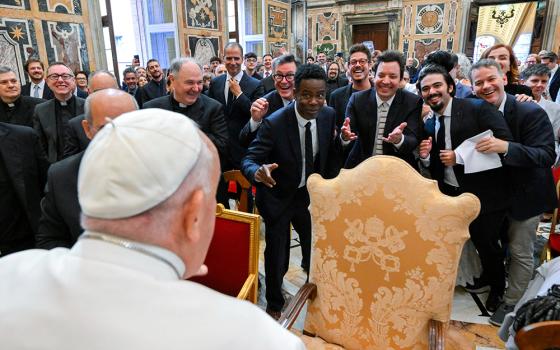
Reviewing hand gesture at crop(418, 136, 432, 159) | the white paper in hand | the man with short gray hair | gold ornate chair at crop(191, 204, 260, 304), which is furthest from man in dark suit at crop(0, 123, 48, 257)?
the white paper in hand

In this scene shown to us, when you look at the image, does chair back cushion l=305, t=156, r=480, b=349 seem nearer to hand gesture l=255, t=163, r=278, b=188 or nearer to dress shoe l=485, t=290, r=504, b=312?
hand gesture l=255, t=163, r=278, b=188

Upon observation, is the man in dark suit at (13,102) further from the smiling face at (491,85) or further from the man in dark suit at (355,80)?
the smiling face at (491,85)

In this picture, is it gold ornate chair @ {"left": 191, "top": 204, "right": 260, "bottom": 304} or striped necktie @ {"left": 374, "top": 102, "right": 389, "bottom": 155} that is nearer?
gold ornate chair @ {"left": 191, "top": 204, "right": 260, "bottom": 304}

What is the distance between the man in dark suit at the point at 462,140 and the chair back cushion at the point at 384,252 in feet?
3.01

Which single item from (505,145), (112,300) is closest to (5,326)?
(112,300)

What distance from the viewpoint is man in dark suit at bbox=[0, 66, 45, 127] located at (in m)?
3.23

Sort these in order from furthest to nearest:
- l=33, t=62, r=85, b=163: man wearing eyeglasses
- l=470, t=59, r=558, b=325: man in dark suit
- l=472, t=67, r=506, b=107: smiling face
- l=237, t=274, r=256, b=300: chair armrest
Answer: l=33, t=62, r=85, b=163: man wearing eyeglasses → l=472, t=67, r=506, b=107: smiling face → l=470, t=59, r=558, b=325: man in dark suit → l=237, t=274, r=256, b=300: chair armrest

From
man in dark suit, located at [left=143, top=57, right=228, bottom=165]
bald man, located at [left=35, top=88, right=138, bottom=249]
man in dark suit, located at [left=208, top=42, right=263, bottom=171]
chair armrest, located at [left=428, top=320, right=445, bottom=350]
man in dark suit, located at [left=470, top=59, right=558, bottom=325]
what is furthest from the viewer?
man in dark suit, located at [left=208, top=42, right=263, bottom=171]

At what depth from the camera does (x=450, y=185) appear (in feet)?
7.85

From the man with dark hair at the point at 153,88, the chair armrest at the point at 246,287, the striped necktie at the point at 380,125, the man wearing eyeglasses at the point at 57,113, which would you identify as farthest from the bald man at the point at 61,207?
the man with dark hair at the point at 153,88

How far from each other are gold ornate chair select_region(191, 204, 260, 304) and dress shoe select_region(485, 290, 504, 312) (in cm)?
181

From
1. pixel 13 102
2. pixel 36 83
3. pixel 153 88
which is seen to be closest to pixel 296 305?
pixel 13 102

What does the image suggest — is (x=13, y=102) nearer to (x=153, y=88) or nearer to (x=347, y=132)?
(x=153, y=88)

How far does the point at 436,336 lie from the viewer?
1.40 meters
